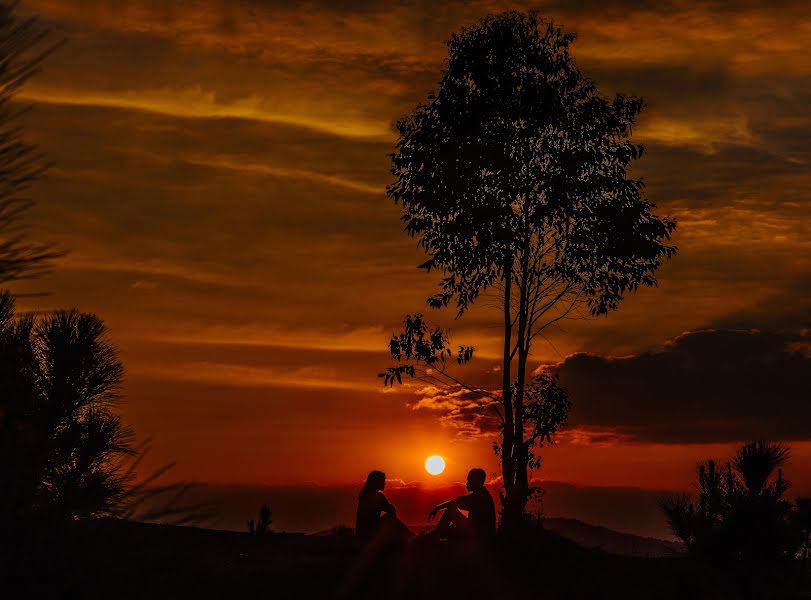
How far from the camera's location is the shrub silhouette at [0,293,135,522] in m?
4.92

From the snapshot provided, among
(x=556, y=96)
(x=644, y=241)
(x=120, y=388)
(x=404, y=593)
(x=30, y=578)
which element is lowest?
(x=404, y=593)

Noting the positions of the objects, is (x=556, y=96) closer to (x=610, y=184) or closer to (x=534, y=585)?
(x=610, y=184)

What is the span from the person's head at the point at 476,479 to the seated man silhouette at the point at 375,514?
1558 millimetres

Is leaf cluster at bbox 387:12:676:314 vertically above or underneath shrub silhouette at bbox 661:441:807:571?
above

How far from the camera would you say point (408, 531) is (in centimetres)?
1936

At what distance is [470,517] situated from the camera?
61.4 feet

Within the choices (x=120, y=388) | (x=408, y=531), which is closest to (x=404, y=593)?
(x=408, y=531)

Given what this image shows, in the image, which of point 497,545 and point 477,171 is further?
point 477,171

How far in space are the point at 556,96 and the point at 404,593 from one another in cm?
1650

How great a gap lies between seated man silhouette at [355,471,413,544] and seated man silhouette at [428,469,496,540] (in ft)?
2.57

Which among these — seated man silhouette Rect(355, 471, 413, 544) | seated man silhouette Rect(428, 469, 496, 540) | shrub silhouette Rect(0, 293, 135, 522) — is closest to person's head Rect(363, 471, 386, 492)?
seated man silhouette Rect(355, 471, 413, 544)

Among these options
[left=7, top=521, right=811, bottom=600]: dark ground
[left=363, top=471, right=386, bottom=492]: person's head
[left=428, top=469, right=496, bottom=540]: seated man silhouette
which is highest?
[left=363, top=471, right=386, bottom=492]: person's head

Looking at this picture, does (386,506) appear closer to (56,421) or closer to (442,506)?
(442,506)

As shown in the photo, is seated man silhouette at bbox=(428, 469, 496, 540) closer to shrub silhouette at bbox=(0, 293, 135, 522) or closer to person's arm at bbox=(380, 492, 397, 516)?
person's arm at bbox=(380, 492, 397, 516)
